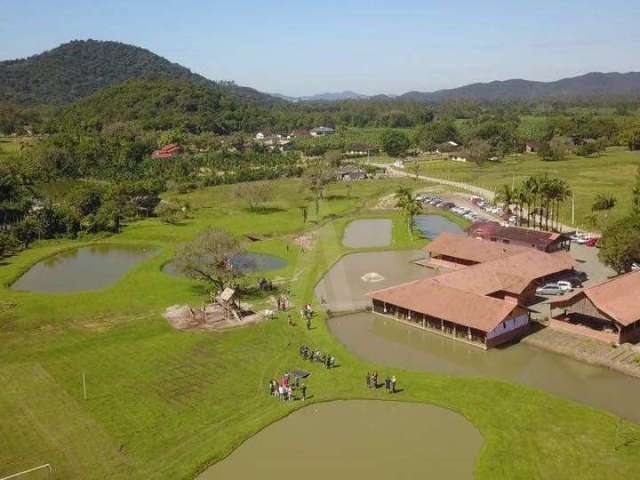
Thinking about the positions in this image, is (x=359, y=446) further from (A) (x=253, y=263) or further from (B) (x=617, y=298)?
(A) (x=253, y=263)

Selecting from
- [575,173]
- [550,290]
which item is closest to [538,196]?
[550,290]

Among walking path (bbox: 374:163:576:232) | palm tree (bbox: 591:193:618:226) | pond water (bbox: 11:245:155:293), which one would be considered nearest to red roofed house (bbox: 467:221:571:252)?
walking path (bbox: 374:163:576:232)

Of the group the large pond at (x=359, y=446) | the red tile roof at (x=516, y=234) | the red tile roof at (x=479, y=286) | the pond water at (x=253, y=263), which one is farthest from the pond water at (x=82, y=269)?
the red tile roof at (x=516, y=234)

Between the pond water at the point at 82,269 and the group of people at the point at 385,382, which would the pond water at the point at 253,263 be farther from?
the group of people at the point at 385,382

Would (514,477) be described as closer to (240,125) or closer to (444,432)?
(444,432)

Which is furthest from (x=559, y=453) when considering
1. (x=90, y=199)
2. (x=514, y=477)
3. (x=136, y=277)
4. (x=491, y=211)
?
(x=90, y=199)

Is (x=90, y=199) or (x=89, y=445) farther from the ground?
(x=90, y=199)
